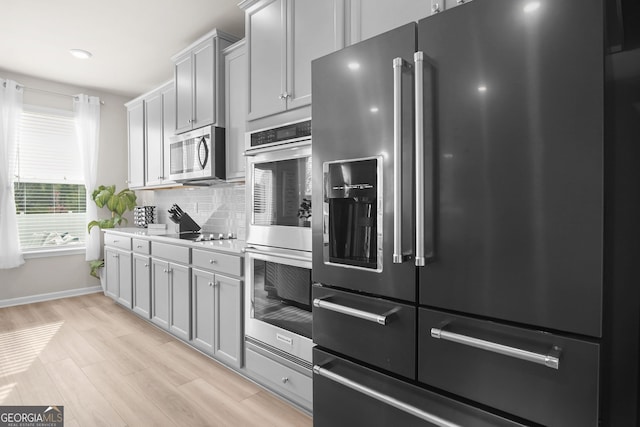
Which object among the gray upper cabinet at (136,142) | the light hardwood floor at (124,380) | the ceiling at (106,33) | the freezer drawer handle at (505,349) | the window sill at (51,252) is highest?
the ceiling at (106,33)

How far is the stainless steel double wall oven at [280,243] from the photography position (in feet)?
6.61

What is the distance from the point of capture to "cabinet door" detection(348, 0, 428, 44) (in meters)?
1.56

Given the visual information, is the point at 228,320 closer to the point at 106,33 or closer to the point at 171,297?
the point at 171,297

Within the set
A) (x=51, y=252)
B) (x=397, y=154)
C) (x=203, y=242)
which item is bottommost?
(x=51, y=252)

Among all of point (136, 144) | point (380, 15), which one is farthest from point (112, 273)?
point (380, 15)

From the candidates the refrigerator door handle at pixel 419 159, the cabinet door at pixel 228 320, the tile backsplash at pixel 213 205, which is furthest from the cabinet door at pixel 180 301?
the refrigerator door handle at pixel 419 159

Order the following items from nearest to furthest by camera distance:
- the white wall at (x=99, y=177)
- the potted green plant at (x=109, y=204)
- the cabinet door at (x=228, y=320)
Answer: the cabinet door at (x=228, y=320)
the white wall at (x=99, y=177)
the potted green plant at (x=109, y=204)

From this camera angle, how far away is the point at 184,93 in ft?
11.6

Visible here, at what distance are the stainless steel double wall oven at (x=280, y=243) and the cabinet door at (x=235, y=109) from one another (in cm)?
66

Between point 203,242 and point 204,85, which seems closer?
point 203,242

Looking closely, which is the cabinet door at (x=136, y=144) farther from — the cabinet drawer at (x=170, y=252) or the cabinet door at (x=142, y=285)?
the cabinet drawer at (x=170, y=252)

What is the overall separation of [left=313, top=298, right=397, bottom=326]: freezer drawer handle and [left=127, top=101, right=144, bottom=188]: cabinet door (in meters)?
3.82

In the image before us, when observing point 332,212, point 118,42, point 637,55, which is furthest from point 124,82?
point 637,55

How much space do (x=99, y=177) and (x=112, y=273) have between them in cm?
149
